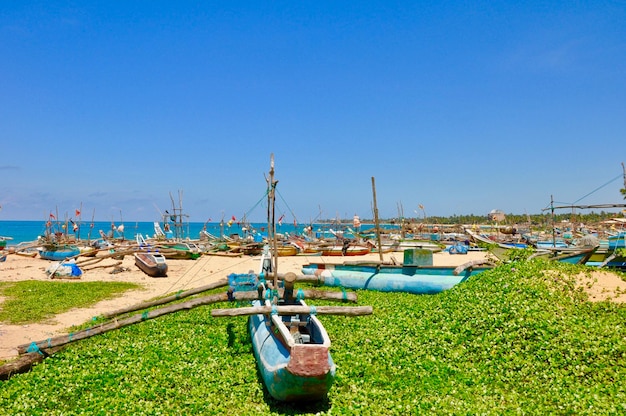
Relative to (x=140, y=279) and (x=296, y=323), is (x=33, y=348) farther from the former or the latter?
(x=140, y=279)

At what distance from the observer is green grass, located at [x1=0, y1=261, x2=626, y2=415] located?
8695 mm

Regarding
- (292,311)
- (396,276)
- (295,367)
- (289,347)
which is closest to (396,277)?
(396,276)

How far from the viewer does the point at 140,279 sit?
98.2 feet

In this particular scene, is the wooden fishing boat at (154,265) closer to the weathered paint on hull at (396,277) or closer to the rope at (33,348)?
the weathered paint on hull at (396,277)

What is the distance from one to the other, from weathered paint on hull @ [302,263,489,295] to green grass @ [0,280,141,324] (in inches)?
467

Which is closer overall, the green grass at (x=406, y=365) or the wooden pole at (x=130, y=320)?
the green grass at (x=406, y=365)

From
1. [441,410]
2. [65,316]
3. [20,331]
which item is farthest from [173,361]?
[65,316]

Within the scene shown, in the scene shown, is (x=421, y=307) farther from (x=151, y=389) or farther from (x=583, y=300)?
(x=151, y=389)

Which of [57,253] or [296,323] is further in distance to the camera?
[57,253]

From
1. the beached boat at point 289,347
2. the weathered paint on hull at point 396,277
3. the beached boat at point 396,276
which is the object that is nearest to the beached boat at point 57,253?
the beached boat at point 396,276

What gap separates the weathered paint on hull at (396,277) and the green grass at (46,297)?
11860mm

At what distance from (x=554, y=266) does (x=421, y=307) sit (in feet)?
16.7

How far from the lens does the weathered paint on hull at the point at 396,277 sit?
1997 cm

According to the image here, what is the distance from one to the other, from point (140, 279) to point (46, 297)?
8335 millimetres
